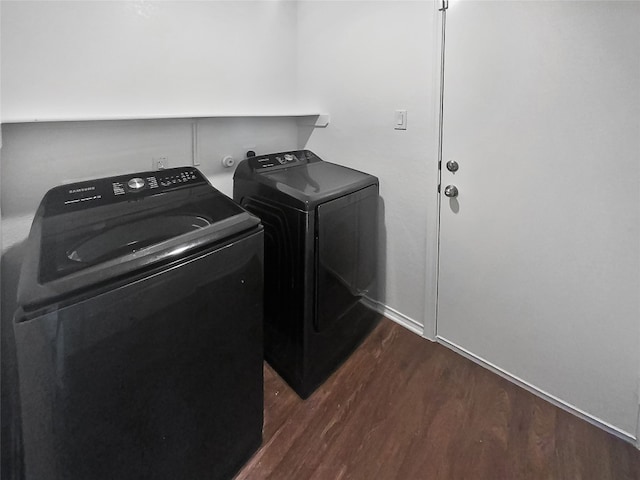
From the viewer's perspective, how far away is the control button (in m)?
1.37

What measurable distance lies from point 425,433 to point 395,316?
2.73 ft

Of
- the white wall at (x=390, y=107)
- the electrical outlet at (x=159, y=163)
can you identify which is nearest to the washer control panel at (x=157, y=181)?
the electrical outlet at (x=159, y=163)

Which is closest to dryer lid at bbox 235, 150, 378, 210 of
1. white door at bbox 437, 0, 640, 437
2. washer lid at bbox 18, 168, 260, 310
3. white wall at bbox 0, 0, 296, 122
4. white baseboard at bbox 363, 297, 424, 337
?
washer lid at bbox 18, 168, 260, 310

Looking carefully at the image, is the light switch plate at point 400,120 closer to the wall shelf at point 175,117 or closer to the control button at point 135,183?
the wall shelf at point 175,117

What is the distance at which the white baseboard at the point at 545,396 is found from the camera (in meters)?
1.40

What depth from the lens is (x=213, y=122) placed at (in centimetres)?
195

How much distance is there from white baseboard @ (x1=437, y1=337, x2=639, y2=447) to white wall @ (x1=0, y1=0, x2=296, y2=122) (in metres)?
1.90

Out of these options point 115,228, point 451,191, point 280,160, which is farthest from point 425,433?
point 280,160

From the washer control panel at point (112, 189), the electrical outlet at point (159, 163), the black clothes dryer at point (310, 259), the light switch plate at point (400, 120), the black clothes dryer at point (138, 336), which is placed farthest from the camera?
the light switch plate at point (400, 120)

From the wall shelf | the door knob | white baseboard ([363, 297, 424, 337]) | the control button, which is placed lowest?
white baseboard ([363, 297, 424, 337])

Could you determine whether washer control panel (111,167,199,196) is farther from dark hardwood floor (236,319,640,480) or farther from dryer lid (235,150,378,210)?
dark hardwood floor (236,319,640,480)

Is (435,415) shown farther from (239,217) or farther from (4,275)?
(4,275)

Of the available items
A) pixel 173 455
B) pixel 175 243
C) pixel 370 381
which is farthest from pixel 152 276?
pixel 370 381

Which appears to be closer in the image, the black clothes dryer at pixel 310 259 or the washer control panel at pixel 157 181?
the washer control panel at pixel 157 181
